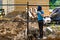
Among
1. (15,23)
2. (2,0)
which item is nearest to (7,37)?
(15,23)

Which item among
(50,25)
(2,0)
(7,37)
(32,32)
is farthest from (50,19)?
(2,0)

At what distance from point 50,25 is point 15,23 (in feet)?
5.04

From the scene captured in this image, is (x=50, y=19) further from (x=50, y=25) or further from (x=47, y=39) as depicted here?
(x=47, y=39)

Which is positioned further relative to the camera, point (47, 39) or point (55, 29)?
point (55, 29)

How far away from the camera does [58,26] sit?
8.75m

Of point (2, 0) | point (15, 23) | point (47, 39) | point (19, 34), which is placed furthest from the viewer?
point (2, 0)

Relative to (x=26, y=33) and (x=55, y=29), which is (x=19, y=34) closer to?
(x=26, y=33)

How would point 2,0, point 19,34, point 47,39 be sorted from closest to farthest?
1. point 47,39
2. point 19,34
3. point 2,0

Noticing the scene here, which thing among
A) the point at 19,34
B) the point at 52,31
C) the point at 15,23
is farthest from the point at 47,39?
the point at 15,23

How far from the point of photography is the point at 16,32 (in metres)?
8.65

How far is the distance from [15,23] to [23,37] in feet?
4.16

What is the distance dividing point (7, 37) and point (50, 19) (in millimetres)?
1856

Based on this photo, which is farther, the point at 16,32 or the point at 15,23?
the point at 15,23

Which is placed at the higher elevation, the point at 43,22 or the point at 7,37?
the point at 43,22
